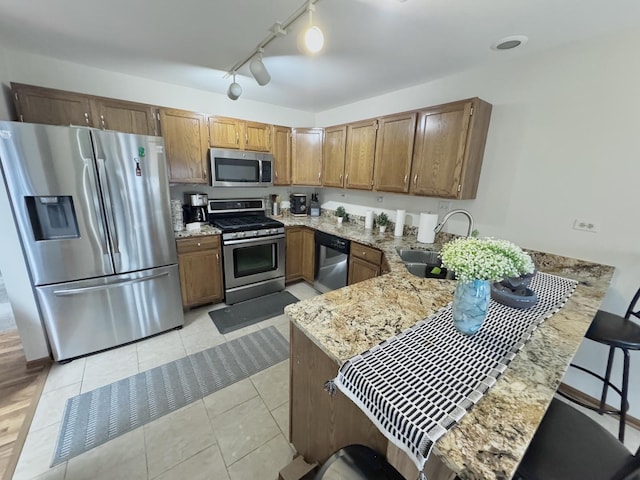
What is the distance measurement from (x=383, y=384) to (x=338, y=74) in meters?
2.66

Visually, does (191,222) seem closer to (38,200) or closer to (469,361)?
(38,200)

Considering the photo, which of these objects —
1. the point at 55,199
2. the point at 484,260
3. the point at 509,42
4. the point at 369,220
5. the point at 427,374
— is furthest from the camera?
the point at 369,220

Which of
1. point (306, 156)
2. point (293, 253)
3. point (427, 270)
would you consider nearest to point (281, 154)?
point (306, 156)

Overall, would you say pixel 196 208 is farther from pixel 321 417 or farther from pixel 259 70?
pixel 321 417

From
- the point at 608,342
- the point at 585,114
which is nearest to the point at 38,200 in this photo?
the point at 608,342

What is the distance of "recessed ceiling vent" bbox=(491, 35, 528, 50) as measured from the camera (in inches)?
68.0

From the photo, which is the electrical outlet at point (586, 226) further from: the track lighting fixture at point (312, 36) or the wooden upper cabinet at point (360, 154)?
the track lighting fixture at point (312, 36)

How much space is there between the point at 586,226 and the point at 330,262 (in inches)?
89.4

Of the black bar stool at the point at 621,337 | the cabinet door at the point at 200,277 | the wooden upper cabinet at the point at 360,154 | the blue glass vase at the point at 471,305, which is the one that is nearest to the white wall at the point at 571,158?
the black bar stool at the point at 621,337

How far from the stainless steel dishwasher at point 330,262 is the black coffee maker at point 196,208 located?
143 cm

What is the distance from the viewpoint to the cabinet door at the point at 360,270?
258cm

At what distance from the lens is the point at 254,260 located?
10.6 feet

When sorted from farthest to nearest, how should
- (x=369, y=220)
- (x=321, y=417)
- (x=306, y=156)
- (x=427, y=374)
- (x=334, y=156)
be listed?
(x=306, y=156) < (x=334, y=156) < (x=369, y=220) < (x=321, y=417) < (x=427, y=374)

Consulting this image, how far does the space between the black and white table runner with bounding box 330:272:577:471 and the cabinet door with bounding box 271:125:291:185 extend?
2.90 m
